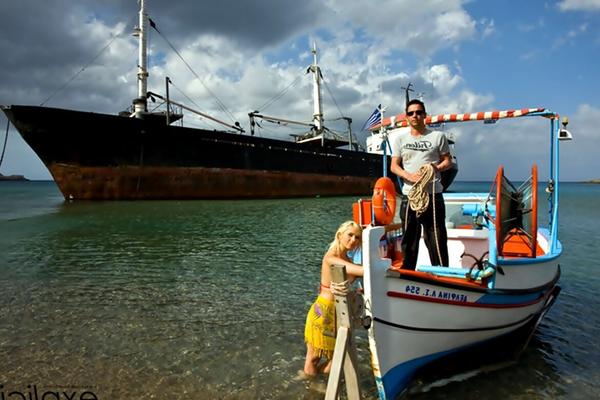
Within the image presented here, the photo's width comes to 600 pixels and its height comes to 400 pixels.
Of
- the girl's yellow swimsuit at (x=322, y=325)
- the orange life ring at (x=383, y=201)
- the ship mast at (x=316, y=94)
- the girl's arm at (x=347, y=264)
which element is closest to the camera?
the girl's arm at (x=347, y=264)

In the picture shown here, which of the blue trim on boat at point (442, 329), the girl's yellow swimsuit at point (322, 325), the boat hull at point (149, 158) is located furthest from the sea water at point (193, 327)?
the boat hull at point (149, 158)

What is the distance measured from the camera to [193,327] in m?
5.61

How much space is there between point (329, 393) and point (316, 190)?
3081 cm

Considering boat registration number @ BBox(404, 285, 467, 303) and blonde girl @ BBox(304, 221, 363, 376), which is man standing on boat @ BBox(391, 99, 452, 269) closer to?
boat registration number @ BBox(404, 285, 467, 303)

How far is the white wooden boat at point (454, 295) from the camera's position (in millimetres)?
3270

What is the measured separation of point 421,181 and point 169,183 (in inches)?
947

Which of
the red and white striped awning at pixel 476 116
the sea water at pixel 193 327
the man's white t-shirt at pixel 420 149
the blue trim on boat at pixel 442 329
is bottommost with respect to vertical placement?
the sea water at pixel 193 327

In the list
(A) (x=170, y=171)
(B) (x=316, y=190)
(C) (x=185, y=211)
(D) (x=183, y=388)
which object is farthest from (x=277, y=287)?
(B) (x=316, y=190)

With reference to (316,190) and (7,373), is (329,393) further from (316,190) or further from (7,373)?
(316,190)

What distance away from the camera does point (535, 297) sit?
4945 mm

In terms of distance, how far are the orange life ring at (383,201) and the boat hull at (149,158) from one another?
76.1 feet

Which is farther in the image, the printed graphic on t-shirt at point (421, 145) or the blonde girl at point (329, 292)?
the printed graphic on t-shirt at point (421, 145)

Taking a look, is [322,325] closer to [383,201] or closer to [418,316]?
[418,316]

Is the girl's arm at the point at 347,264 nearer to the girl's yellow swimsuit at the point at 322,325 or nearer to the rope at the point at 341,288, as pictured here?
the rope at the point at 341,288
